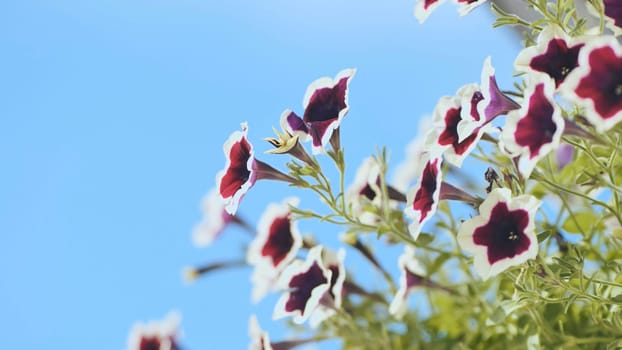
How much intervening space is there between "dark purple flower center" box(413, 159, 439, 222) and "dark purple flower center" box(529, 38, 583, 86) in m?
0.11

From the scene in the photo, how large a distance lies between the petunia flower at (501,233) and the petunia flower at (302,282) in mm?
193

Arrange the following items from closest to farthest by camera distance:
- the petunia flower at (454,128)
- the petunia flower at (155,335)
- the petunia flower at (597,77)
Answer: the petunia flower at (597,77), the petunia flower at (454,128), the petunia flower at (155,335)

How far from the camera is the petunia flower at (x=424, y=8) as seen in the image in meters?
0.69

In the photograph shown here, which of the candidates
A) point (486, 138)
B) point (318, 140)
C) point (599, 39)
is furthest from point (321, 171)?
point (599, 39)

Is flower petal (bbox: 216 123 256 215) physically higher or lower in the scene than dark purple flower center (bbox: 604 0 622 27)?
higher

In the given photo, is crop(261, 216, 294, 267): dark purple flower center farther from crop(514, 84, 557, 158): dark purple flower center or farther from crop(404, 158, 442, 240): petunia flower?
crop(514, 84, 557, 158): dark purple flower center

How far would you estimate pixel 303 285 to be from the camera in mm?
833

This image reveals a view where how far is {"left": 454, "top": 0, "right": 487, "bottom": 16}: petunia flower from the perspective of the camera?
656mm

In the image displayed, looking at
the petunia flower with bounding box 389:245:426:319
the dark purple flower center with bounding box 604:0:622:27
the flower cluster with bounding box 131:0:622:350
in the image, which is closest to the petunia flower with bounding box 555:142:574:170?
the flower cluster with bounding box 131:0:622:350

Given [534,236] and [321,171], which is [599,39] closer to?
[534,236]

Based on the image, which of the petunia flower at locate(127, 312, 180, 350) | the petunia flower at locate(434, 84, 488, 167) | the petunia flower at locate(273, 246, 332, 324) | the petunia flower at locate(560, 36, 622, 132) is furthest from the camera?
the petunia flower at locate(127, 312, 180, 350)

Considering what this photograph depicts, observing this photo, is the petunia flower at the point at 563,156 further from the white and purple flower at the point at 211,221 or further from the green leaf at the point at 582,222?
the white and purple flower at the point at 211,221

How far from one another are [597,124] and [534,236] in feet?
0.39

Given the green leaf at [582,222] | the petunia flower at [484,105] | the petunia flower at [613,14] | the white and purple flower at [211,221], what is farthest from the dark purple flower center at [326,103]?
the white and purple flower at [211,221]
